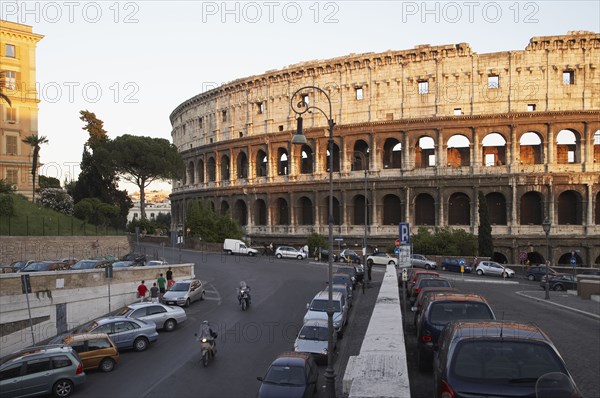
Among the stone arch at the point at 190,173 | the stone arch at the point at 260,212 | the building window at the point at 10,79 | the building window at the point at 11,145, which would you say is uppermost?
the building window at the point at 10,79

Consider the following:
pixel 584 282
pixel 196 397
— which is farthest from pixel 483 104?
pixel 196 397

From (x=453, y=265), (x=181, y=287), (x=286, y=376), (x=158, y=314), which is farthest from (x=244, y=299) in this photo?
(x=453, y=265)

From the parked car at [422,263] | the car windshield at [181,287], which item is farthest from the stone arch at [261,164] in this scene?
the car windshield at [181,287]

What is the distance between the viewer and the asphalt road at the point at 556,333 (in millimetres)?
11250

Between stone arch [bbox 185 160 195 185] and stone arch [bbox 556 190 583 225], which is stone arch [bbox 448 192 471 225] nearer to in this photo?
stone arch [bbox 556 190 583 225]

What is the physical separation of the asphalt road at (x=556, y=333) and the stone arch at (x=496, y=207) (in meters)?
19.0

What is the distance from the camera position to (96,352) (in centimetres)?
1733

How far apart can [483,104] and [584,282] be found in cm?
2603

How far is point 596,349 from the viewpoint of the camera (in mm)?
14953

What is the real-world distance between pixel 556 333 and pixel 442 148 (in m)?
37.3

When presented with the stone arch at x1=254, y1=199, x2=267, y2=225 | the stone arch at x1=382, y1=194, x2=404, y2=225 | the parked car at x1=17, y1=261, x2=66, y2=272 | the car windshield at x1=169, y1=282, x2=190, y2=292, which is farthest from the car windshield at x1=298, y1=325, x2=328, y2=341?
the stone arch at x1=254, y1=199, x2=267, y2=225

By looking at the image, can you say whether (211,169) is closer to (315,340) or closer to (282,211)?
(282,211)

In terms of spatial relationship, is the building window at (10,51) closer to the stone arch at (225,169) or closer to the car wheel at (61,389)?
the stone arch at (225,169)

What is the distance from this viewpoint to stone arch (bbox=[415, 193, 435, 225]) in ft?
180
